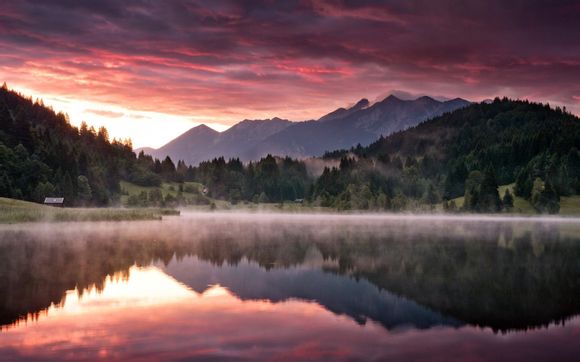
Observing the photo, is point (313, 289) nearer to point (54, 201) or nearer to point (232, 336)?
point (232, 336)

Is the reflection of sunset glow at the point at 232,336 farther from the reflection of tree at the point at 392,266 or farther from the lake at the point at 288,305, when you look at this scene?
the reflection of tree at the point at 392,266

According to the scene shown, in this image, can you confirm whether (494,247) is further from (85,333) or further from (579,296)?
(85,333)

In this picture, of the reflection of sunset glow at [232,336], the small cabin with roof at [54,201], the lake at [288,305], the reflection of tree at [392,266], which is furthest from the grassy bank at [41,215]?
the reflection of sunset glow at [232,336]

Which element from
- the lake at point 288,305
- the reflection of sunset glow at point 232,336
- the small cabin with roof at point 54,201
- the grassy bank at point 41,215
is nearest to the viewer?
the reflection of sunset glow at point 232,336

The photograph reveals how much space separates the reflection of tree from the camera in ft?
88.4

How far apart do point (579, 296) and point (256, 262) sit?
2404 cm

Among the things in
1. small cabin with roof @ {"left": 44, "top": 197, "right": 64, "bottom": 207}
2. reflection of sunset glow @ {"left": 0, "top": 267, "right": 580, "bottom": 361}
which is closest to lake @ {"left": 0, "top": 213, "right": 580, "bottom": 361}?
reflection of sunset glow @ {"left": 0, "top": 267, "right": 580, "bottom": 361}

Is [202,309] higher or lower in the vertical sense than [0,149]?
lower

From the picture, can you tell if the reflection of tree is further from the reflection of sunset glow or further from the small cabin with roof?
the small cabin with roof

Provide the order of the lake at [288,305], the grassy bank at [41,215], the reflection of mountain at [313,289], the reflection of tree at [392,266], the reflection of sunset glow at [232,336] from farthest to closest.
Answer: the grassy bank at [41,215], the reflection of tree at [392,266], the reflection of mountain at [313,289], the lake at [288,305], the reflection of sunset glow at [232,336]

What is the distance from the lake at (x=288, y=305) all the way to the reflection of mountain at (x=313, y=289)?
4.3 inches

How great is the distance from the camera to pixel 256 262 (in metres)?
45.2

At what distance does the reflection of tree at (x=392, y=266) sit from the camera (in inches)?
1061

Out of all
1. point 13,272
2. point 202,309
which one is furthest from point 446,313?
point 13,272
